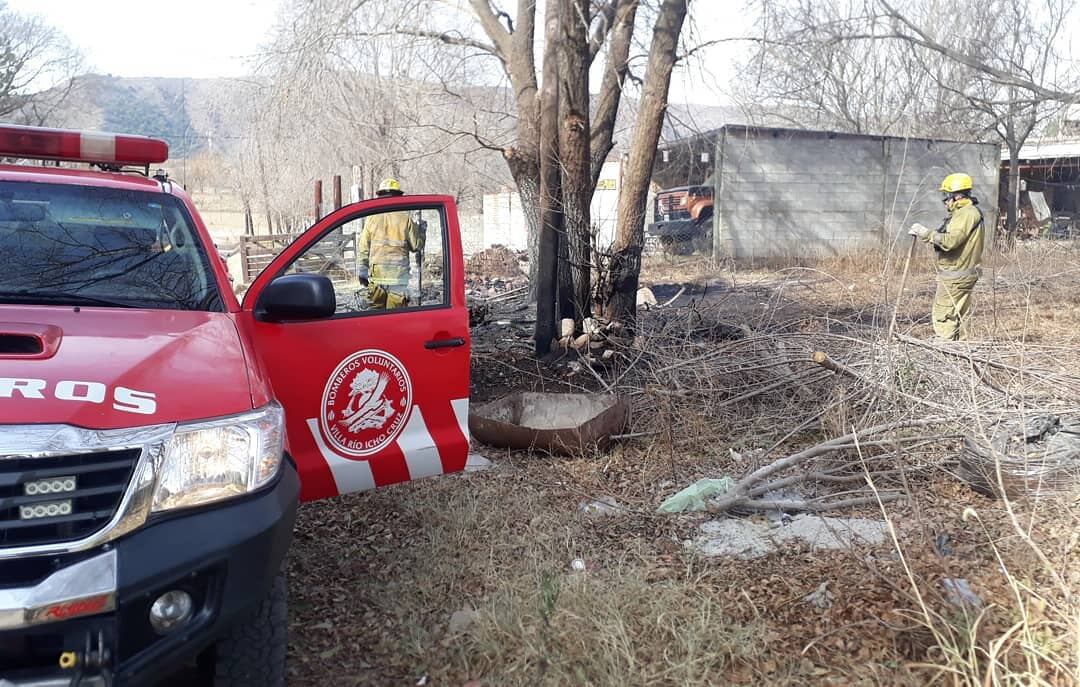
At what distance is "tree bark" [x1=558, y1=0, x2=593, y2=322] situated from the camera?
803 centimetres

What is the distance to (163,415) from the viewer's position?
8.40 feet

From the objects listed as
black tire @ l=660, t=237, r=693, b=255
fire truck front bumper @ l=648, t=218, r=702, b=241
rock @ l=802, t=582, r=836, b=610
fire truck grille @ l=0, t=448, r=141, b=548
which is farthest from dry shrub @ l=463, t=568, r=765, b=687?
fire truck front bumper @ l=648, t=218, r=702, b=241

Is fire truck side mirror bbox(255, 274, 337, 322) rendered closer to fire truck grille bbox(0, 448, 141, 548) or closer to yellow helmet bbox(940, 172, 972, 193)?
fire truck grille bbox(0, 448, 141, 548)

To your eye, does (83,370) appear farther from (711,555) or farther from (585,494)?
(585,494)

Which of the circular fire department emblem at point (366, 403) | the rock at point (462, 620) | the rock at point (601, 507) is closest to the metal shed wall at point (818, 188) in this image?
the rock at point (601, 507)

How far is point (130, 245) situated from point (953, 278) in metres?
7.24

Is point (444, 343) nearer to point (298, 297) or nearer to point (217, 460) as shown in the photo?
point (298, 297)

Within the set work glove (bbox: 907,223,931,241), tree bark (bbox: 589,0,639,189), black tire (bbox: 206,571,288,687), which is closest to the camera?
black tire (bbox: 206,571,288,687)

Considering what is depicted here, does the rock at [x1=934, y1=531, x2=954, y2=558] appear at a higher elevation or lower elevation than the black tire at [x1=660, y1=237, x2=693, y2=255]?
lower

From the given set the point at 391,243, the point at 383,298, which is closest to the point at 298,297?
the point at 383,298

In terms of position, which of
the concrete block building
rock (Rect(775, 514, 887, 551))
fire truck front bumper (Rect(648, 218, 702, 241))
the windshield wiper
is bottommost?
rock (Rect(775, 514, 887, 551))

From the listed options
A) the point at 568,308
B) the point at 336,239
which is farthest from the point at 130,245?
the point at 568,308

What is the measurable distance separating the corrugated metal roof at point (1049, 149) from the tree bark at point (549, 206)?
2458 cm

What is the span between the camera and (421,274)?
14.6ft
